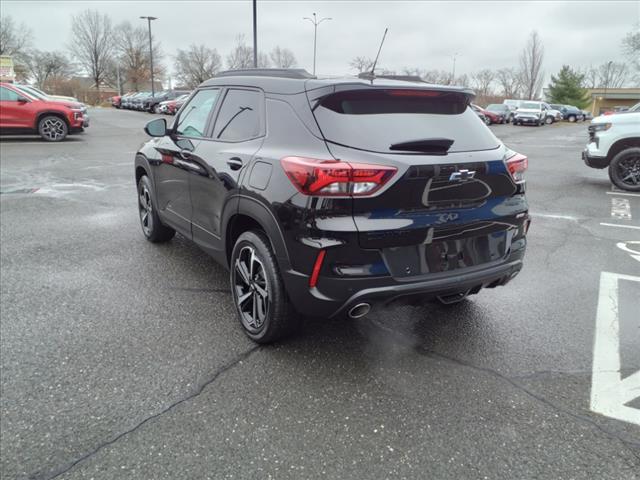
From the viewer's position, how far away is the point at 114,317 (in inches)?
145

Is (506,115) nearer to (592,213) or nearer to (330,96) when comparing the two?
(592,213)

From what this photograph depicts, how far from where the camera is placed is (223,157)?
3.45 meters

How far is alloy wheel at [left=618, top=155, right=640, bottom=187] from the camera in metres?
9.23

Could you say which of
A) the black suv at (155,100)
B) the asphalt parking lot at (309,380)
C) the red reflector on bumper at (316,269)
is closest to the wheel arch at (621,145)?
the asphalt parking lot at (309,380)

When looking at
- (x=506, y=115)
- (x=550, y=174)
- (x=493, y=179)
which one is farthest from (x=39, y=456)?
(x=506, y=115)

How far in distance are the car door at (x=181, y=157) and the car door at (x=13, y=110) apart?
1287cm

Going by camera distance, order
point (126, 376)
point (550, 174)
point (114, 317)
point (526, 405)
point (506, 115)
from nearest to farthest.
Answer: point (526, 405) < point (126, 376) < point (114, 317) < point (550, 174) < point (506, 115)

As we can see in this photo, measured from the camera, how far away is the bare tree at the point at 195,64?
256 ft

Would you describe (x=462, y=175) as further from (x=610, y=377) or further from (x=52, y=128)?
(x=52, y=128)

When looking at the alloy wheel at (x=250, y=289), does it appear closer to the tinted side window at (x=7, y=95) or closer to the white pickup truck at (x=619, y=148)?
the white pickup truck at (x=619, y=148)

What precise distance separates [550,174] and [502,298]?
28.2 ft

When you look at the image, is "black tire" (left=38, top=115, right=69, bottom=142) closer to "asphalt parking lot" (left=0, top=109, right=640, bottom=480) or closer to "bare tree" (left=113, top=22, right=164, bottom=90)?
"asphalt parking lot" (left=0, top=109, right=640, bottom=480)

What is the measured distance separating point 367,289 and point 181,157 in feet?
7.54

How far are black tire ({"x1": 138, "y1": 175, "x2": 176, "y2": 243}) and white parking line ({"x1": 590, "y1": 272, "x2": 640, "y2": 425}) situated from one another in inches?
160
